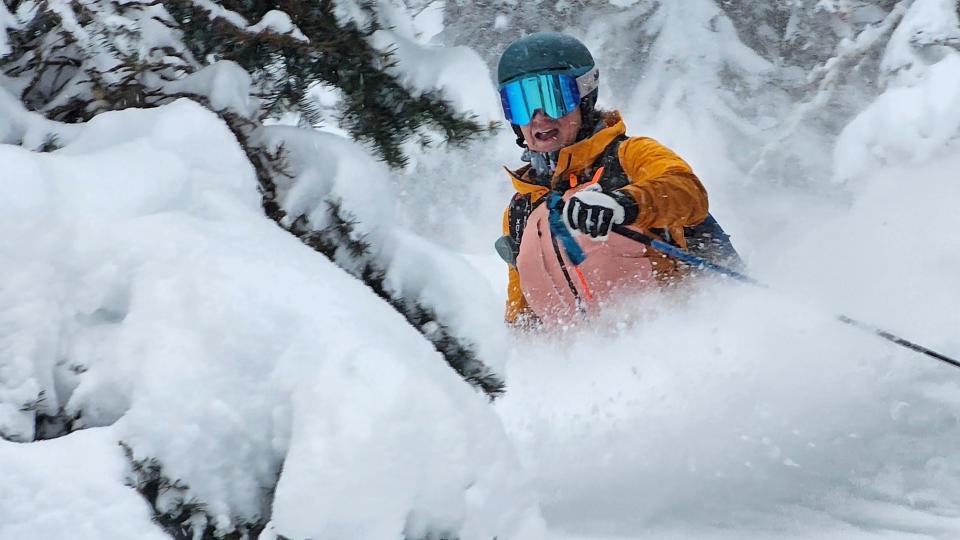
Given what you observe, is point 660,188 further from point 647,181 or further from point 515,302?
point 515,302

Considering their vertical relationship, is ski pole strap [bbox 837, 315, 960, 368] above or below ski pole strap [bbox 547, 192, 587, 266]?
above

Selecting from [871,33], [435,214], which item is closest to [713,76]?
[871,33]

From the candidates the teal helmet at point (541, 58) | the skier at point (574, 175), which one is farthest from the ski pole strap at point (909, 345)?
the teal helmet at point (541, 58)

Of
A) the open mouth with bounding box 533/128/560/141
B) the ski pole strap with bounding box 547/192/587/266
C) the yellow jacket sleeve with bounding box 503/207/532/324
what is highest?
the open mouth with bounding box 533/128/560/141

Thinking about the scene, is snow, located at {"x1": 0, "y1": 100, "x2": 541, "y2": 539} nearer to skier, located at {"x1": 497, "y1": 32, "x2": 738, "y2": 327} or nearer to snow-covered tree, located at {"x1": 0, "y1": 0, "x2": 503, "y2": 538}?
snow-covered tree, located at {"x1": 0, "y1": 0, "x2": 503, "y2": 538}

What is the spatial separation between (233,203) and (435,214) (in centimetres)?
1237

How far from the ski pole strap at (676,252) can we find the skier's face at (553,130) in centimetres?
65

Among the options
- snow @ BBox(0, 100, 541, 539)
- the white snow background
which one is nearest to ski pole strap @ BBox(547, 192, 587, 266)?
the white snow background

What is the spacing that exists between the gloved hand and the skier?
441 millimetres

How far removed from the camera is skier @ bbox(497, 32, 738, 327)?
546 cm

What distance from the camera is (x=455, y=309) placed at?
294cm

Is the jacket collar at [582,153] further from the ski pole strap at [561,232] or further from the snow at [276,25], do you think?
the snow at [276,25]

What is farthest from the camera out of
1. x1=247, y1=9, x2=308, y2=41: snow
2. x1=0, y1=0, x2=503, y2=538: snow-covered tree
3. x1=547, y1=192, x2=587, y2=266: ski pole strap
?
x1=547, y1=192, x2=587, y2=266: ski pole strap

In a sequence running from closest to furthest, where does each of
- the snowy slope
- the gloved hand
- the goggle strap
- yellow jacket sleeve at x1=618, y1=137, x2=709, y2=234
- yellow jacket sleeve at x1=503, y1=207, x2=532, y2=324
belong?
the snowy slope, the gloved hand, yellow jacket sleeve at x1=618, y1=137, x2=709, y2=234, the goggle strap, yellow jacket sleeve at x1=503, y1=207, x2=532, y2=324
